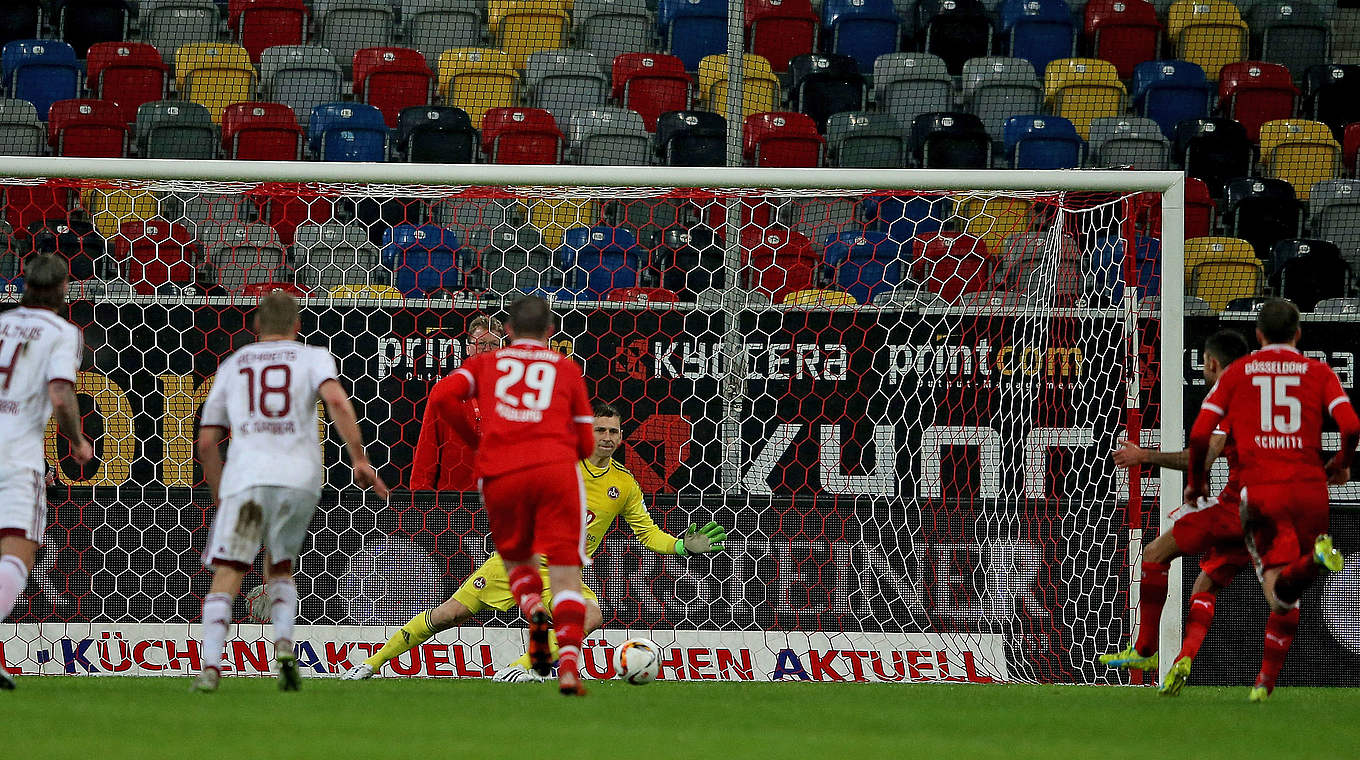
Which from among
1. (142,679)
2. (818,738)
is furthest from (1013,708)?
(142,679)

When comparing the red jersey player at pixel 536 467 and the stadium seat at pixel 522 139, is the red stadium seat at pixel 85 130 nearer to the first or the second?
the stadium seat at pixel 522 139

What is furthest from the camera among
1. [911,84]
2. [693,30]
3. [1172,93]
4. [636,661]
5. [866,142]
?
[693,30]

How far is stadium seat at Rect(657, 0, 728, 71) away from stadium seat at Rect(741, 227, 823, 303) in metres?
4.22

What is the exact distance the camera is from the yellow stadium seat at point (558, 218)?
9.97m

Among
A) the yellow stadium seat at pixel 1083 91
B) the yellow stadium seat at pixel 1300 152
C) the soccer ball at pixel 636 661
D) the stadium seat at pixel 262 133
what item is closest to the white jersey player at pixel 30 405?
the soccer ball at pixel 636 661

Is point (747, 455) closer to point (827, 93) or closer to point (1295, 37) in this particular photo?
point (827, 93)

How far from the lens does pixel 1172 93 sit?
43.1 ft

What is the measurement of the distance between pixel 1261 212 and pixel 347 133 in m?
7.11

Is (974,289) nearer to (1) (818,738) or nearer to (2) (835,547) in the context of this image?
(2) (835,547)

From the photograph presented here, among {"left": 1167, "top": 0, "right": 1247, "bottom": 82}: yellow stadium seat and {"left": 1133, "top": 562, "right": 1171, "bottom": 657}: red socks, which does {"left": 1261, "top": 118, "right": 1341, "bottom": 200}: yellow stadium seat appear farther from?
{"left": 1133, "top": 562, "right": 1171, "bottom": 657}: red socks

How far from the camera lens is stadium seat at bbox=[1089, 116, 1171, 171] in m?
12.3

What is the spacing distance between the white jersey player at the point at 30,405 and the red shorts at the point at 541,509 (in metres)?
1.52

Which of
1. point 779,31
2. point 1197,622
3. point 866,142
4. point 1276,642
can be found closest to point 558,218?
point 866,142

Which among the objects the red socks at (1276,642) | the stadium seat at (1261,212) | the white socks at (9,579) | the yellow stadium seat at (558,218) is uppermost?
the stadium seat at (1261,212)
